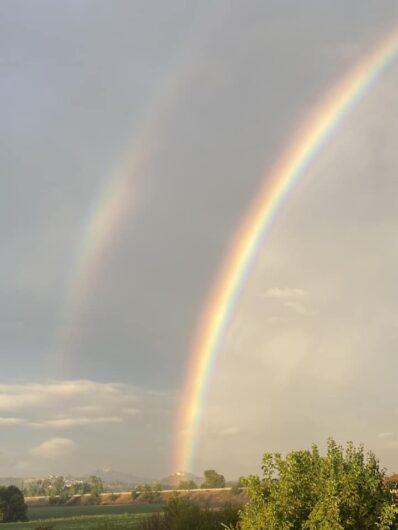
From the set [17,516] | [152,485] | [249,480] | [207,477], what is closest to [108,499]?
[152,485]

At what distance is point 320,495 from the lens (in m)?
17.6

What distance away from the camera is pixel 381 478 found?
19.1m

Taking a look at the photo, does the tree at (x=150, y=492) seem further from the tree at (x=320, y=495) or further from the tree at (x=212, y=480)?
the tree at (x=320, y=495)

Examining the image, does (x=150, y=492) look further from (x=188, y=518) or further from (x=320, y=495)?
(x=320, y=495)

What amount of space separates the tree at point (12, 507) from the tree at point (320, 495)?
346 ft

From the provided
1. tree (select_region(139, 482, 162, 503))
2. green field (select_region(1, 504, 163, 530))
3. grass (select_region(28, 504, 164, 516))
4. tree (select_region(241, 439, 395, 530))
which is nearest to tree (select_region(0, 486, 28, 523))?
grass (select_region(28, 504, 164, 516))

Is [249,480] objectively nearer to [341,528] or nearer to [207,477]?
[341,528]

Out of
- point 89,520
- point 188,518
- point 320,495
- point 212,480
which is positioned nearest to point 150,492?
point 212,480

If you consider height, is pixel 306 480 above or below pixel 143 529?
above

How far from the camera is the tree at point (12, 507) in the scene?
110000mm

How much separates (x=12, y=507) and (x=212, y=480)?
7078 cm

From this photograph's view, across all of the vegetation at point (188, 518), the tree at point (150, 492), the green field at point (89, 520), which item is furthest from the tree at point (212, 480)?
the vegetation at point (188, 518)

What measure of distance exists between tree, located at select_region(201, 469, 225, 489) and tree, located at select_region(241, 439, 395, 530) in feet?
510

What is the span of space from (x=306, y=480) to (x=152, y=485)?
15321 cm
